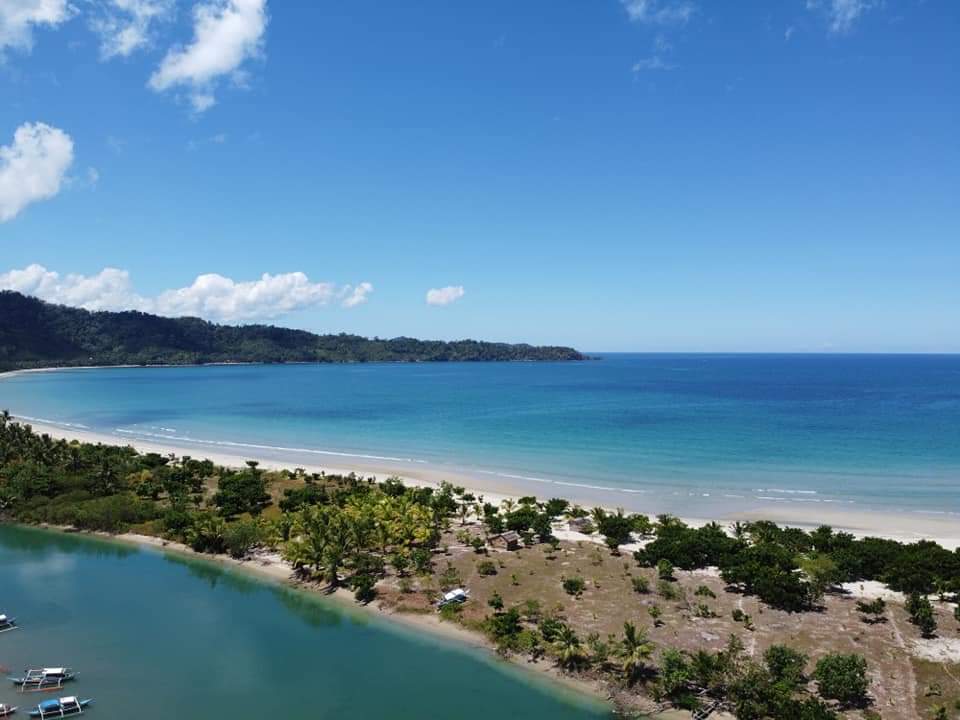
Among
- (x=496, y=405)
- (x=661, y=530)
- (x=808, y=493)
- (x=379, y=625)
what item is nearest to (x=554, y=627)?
(x=379, y=625)

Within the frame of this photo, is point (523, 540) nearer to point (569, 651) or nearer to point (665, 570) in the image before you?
point (665, 570)

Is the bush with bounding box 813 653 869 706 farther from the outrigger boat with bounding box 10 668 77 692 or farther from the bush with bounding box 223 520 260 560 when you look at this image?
the bush with bounding box 223 520 260 560

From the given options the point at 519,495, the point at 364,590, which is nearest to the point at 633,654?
the point at 364,590

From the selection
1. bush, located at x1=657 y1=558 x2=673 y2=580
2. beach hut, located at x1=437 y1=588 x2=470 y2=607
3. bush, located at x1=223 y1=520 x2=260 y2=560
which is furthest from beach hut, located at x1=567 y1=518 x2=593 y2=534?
bush, located at x1=223 y1=520 x2=260 y2=560

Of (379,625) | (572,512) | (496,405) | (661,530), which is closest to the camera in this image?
(379,625)

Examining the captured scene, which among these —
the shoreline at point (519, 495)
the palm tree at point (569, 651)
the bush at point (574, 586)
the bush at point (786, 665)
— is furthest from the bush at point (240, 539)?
the bush at point (786, 665)

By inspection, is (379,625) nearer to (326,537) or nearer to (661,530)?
(326,537)

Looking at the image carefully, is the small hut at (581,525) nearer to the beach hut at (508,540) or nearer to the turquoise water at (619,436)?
the beach hut at (508,540)
